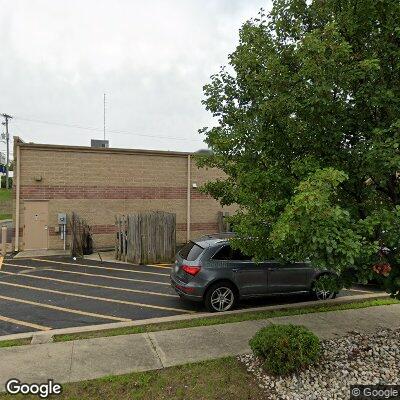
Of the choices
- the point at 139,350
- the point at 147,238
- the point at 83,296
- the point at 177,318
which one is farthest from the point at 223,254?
the point at 147,238

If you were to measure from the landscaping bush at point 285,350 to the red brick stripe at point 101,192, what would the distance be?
1427 centimetres

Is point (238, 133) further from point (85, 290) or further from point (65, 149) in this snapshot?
point (65, 149)

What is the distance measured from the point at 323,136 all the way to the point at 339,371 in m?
3.43

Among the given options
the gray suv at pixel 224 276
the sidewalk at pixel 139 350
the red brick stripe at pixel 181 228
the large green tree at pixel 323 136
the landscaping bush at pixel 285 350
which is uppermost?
the large green tree at pixel 323 136

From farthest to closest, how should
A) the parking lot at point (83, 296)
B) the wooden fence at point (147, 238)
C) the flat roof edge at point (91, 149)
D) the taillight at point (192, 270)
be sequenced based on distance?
the flat roof edge at point (91, 149)
the wooden fence at point (147, 238)
the taillight at point (192, 270)
the parking lot at point (83, 296)

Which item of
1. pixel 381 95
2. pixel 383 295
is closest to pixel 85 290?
pixel 383 295

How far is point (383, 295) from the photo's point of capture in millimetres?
9984

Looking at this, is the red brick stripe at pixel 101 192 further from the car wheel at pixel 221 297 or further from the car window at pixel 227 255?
the car wheel at pixel 221 297

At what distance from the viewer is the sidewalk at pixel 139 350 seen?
5.49m

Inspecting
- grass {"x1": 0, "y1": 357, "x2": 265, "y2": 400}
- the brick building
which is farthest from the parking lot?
the brick building

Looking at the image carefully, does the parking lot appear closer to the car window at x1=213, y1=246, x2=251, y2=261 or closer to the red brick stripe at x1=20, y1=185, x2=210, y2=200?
the car window at x1=213, y1=246, x2=251, y2=261

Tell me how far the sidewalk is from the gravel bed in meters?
0.74

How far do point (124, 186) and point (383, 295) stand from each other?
42.2 ft

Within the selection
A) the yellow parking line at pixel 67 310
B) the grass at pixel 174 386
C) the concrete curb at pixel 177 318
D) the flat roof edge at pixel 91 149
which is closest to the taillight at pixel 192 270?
the concrete curb at pixel 177 318
